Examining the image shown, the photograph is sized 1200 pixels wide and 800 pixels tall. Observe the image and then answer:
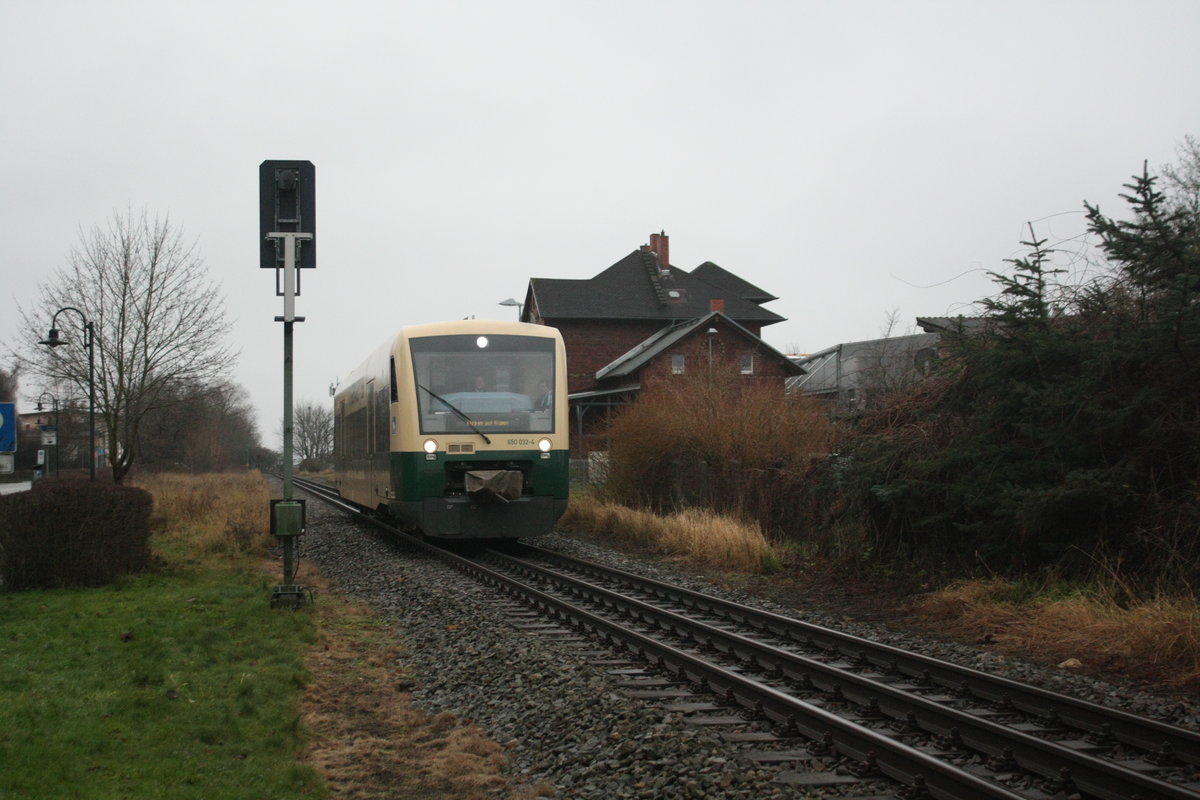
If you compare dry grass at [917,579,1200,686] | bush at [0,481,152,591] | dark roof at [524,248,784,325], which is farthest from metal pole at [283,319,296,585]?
dark roof at [524,248,784,325]

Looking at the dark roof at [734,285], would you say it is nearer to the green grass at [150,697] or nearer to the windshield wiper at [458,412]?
the windshield wiper at [458,412]

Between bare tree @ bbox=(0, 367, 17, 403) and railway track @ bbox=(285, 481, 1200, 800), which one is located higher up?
bare tree @ bbox=(0, 367, 17, 403)

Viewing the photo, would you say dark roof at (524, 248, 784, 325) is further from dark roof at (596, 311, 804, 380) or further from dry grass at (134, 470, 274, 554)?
dry grass at (134, 470, 274, 554)

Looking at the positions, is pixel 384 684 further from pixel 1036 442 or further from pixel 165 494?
pixel 165 494

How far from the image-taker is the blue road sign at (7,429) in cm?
1062

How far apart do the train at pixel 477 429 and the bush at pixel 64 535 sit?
3760 millimetres

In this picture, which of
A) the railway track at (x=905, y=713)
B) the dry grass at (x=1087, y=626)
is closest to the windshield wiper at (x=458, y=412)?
the railway track at (x=905, y=713)

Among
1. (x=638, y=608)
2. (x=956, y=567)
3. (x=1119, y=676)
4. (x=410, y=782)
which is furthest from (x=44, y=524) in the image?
(x=1119, y=676)

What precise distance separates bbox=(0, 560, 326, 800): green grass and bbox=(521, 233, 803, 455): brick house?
127ft

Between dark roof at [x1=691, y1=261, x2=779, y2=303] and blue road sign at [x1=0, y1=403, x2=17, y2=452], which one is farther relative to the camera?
dark roof at [x1=691, y1=261, x2=779, y2=303]

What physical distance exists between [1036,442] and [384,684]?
21.0 ft

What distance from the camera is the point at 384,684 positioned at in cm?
786

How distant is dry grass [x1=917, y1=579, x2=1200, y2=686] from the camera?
7.20m

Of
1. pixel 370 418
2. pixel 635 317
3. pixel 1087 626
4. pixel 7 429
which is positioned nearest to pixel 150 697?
pixel 7 429
